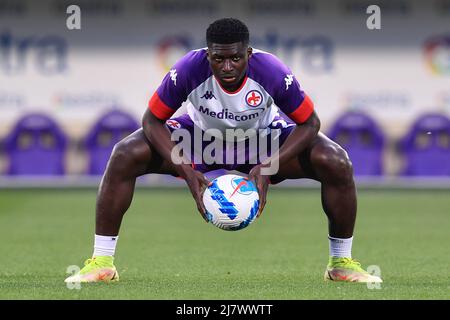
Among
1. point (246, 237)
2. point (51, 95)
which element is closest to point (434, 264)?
point (246, 237)

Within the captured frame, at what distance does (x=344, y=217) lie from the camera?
7.20 metres

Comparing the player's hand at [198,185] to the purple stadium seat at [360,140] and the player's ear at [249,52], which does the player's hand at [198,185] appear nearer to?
the player's ear at [249,52]

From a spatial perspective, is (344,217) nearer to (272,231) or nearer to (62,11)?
(272,231)

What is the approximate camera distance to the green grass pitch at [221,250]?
21.6 feet

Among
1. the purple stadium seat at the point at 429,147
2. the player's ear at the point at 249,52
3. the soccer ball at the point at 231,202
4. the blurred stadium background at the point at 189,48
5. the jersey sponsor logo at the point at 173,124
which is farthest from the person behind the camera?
the blurred stadium background at the point at 189,48

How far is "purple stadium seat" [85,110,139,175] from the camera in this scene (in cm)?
2019

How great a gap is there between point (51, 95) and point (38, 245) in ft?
36.8

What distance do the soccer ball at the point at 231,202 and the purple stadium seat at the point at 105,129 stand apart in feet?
44.6

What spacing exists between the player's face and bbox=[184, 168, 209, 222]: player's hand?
0.61 m

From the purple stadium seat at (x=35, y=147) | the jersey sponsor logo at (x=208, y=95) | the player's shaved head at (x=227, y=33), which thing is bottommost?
the purple stadium seat at (x=35, y=147)

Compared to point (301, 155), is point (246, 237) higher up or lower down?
lower down

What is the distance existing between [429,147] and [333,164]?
13.3m

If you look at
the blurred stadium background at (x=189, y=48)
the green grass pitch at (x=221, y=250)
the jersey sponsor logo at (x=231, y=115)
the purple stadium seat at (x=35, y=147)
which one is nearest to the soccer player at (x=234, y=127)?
the jersey sponsor logo at (x=231, y=115)

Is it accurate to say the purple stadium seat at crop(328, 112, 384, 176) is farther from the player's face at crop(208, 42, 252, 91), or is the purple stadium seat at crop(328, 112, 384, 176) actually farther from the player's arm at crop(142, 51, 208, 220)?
the player's face at crop(208, 42, 252, 91)
